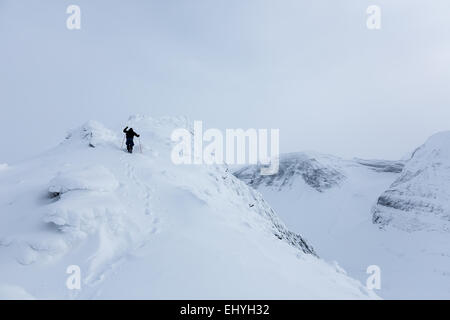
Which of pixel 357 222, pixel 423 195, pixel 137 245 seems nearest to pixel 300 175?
pixel 357 222

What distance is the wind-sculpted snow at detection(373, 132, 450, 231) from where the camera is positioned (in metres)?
43.5

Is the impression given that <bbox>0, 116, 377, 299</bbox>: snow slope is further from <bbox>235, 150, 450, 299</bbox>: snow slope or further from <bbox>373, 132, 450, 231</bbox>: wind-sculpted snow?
<bbox>373, 132, 450, 231</bbox>: wind-sculpted snow

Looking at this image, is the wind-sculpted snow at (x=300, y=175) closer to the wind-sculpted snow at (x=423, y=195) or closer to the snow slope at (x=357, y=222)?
the snow slope at (x=357, y=222)

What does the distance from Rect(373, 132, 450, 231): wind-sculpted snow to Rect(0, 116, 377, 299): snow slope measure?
38.6 meters

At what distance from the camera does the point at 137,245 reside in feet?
33.2

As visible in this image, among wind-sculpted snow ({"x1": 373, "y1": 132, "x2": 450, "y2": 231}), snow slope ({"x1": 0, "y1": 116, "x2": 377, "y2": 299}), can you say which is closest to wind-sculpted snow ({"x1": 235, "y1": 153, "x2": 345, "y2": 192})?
wind-sculpted snow ({"x1": 373, "y1": 132, "x2": 450, "y2": 231})

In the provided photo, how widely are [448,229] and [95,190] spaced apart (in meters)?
44.4

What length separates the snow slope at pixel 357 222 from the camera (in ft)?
117

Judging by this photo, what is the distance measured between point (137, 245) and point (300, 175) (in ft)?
251

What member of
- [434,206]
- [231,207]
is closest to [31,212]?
[231,207]

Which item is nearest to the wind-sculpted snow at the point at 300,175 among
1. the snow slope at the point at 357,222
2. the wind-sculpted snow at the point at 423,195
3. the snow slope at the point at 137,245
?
the snow slope at the point at 357,222

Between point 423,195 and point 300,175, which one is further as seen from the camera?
point 300,175

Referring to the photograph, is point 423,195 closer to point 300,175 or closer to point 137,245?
point 300,175

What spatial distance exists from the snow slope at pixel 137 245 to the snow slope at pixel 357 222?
2686cm
